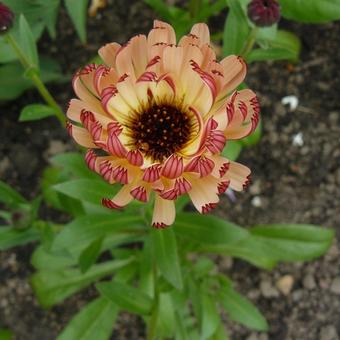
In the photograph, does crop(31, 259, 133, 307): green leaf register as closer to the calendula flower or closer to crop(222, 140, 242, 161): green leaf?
crop(222, 140, 242, 161): green leaf

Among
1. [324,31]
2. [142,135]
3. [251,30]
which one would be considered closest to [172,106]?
[142,135]

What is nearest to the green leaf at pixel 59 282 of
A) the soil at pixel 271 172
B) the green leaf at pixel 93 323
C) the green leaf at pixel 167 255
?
the green leaf at pixel 93 323

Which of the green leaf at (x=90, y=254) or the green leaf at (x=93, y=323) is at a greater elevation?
the green leaf at (x=90, y=254)

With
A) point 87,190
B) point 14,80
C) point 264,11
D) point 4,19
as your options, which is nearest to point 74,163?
point 87,190

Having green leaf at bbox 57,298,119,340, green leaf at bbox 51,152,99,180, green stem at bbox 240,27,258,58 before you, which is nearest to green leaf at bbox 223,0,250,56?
green stem at bbox 240,27,258,58

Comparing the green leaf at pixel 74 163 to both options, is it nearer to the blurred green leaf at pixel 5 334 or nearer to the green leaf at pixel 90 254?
the green leaf at pixel 90 254
